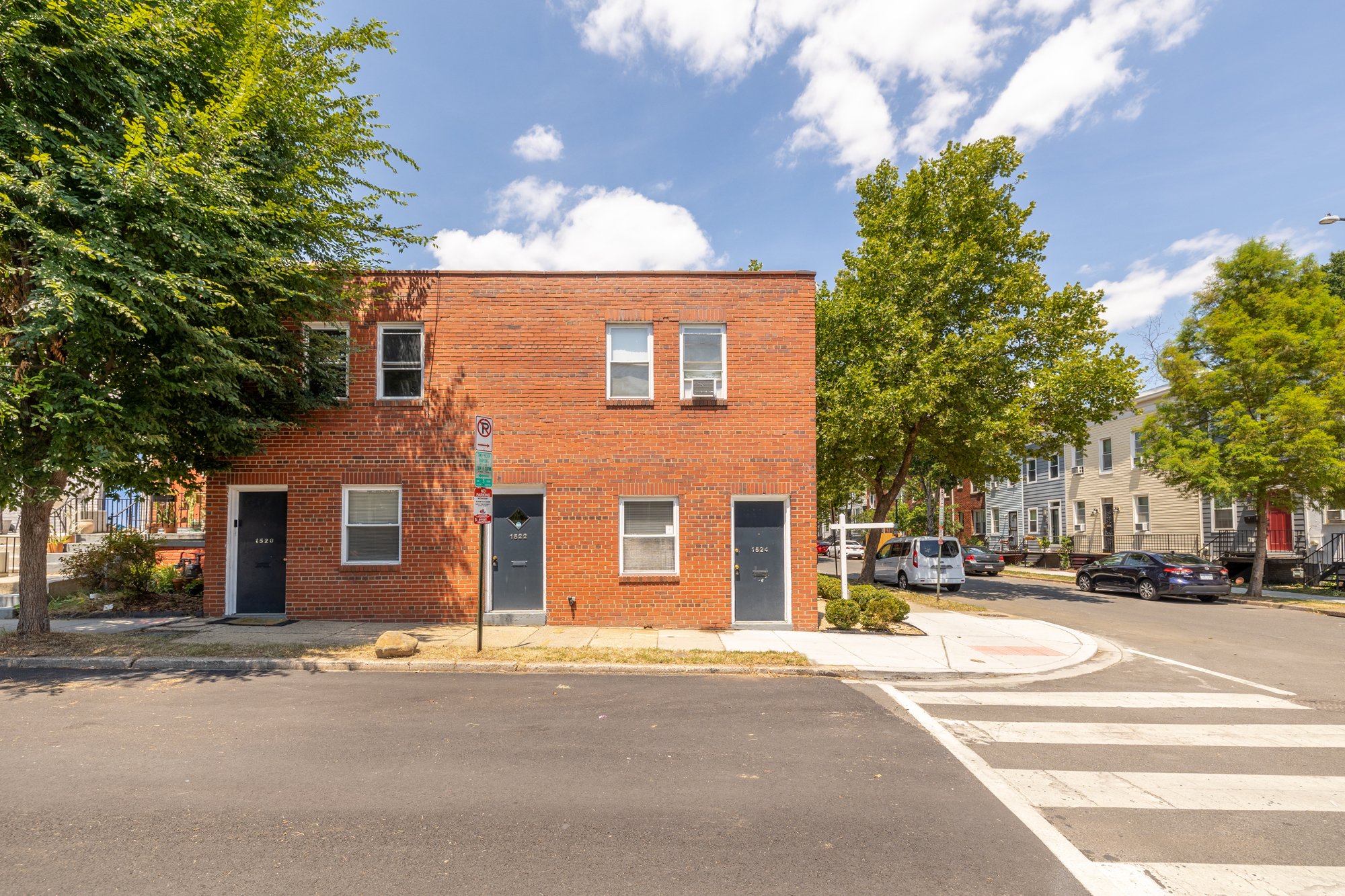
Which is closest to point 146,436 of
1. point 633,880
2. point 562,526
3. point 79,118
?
point 79,118

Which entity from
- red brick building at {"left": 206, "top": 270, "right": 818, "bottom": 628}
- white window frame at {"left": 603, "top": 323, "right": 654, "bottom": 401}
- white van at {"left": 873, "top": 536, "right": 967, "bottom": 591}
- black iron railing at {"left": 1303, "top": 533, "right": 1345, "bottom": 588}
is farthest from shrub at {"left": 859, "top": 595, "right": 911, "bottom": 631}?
black iron railing at {"left": 1303, "top": 533, "right": 1345, "bottom": 588}

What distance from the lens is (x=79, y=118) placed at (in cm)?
892

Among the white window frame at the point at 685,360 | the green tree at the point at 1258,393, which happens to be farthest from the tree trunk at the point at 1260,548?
the white window frame at the point at 685,360

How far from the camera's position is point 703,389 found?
494 inches

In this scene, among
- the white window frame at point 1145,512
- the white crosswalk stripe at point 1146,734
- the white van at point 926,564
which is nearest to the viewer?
the white crosswalk stripe at point 1146,734

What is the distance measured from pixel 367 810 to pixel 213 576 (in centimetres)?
1022

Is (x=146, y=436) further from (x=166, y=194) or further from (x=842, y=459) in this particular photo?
(x=842, y=459)

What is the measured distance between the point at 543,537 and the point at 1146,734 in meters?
9.24

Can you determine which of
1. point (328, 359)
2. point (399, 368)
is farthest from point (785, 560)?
point (328, 359)

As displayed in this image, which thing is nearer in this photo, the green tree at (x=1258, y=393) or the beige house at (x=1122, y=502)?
the green tree at (x=1258, y=393)

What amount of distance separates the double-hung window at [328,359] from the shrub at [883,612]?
10.5 m

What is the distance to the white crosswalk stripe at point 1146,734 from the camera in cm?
642

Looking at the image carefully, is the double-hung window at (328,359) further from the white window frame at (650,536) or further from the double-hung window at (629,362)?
the white window frame at (650,536)

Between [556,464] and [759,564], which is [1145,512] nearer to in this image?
[759,564]
